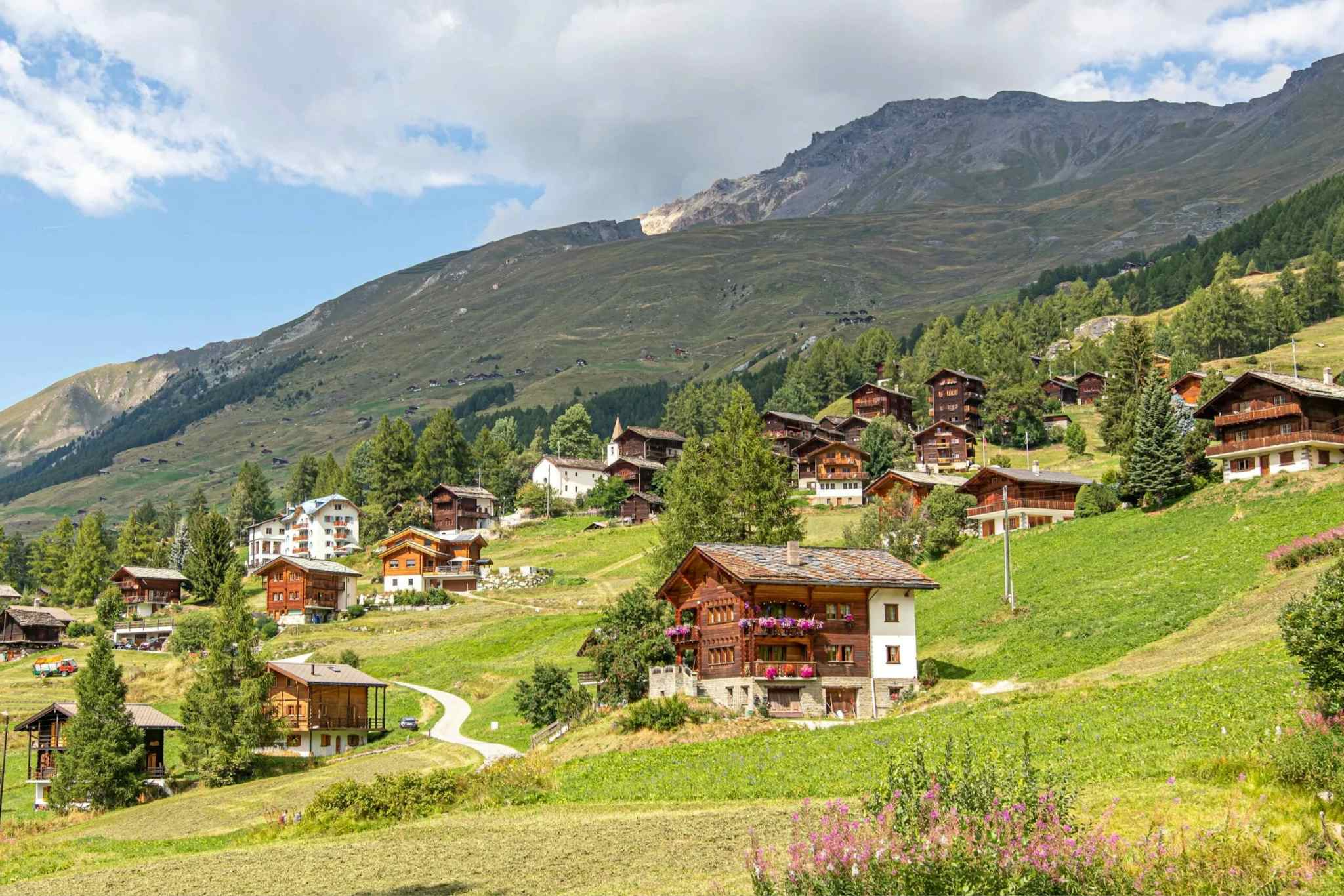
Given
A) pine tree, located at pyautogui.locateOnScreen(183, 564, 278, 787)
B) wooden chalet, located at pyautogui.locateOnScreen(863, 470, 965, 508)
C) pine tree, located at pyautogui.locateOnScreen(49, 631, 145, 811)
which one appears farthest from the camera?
wooden chalet, located at pyautogui.locateOnScreen(863, 470, 965, 508)

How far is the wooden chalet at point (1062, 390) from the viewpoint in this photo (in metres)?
172

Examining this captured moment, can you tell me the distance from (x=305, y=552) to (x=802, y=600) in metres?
129

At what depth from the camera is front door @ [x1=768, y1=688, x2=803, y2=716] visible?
197ft

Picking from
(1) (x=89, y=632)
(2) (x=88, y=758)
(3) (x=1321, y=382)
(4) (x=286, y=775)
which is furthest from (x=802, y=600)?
(1) (x=89, y=632)

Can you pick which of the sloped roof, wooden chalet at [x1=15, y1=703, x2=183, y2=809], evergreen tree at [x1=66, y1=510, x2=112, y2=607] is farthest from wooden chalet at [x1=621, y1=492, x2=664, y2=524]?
the sloped roof

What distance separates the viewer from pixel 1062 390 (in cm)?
17250

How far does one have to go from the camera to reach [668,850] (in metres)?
28.9

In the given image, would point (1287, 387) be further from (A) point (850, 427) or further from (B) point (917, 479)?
(A) point (850, 427)

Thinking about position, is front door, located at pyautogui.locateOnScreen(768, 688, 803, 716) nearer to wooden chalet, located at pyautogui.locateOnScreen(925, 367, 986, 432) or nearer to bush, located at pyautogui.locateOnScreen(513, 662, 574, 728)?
bush, located at pyautogui.locateOnScreen(513, 662, 574, 728)

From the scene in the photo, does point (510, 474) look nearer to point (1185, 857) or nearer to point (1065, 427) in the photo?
point (1065, 427)

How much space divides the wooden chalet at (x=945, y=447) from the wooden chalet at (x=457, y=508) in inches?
2423

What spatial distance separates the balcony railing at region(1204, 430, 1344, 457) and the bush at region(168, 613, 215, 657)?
8720 cm

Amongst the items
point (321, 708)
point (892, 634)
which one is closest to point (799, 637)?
point (892, 634)

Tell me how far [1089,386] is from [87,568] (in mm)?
138625
